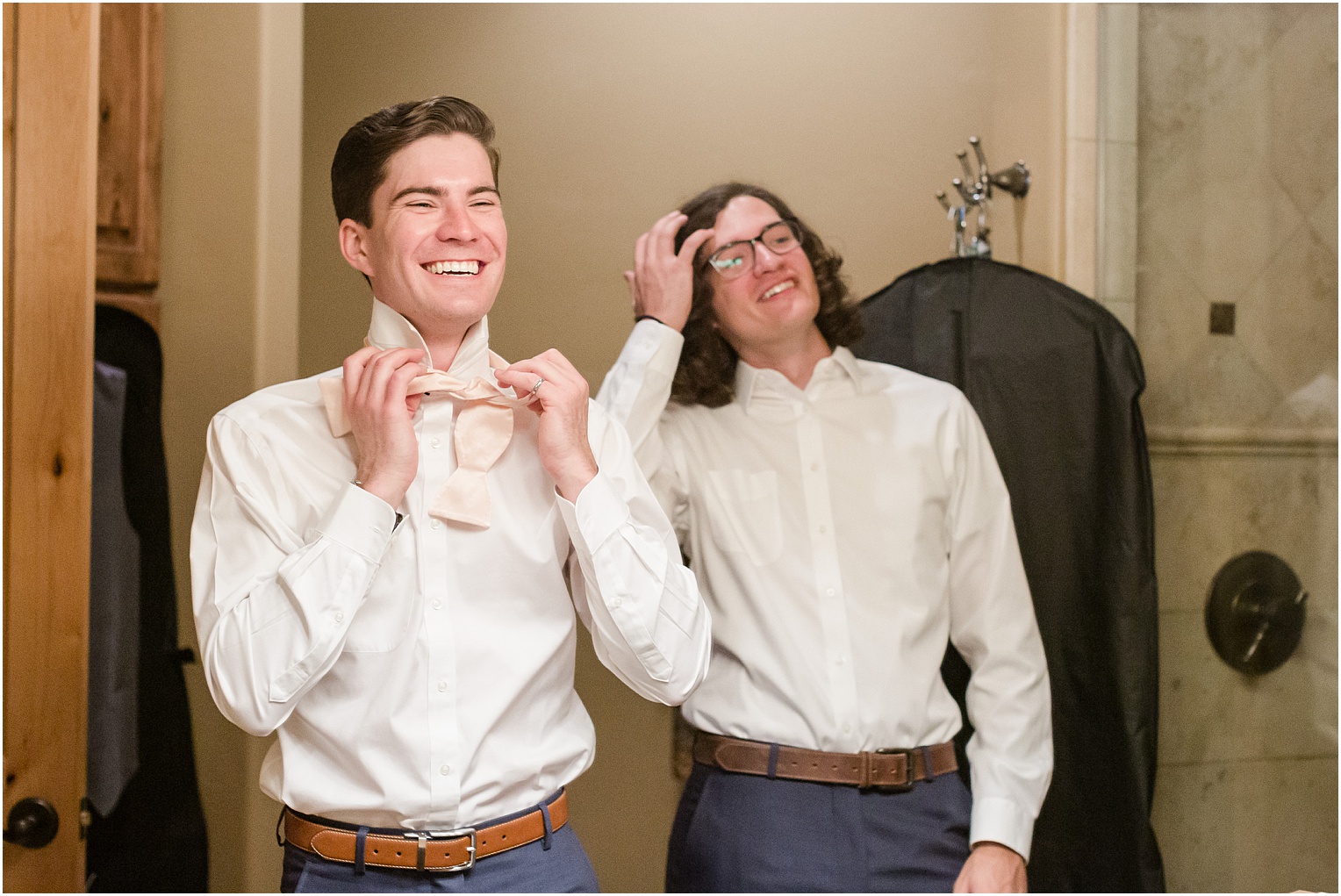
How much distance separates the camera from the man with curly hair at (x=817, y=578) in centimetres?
172

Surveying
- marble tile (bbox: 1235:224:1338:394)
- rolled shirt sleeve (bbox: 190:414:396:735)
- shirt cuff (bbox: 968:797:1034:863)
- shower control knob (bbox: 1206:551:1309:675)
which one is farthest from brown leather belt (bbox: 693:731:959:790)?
marble tile (bbox: 1235:224:1338:394)

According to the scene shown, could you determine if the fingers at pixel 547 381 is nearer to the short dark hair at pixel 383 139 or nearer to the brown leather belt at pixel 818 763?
the short dark hair at pixel 383 139

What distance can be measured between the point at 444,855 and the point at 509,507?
1.38 ft

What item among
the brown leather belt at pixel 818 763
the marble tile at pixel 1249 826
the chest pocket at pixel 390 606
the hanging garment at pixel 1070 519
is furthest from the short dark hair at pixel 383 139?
the marble tile at pixel 1249 826

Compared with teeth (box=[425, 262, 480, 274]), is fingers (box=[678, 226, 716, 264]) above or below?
above

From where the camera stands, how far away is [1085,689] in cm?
198

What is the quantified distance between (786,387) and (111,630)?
3.60 feet

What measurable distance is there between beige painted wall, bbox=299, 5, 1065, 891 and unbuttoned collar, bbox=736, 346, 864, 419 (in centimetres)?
14

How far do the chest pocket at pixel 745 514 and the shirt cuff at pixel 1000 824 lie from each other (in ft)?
1.67

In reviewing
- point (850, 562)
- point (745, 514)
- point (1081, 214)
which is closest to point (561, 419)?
point (745, 514)

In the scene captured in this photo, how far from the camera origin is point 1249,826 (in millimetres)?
2088

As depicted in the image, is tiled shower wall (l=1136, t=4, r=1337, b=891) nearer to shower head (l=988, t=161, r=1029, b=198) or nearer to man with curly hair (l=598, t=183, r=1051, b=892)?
shower head (l=988, t=161, r=1029, b=198)

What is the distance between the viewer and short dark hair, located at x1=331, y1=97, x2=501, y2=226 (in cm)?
149

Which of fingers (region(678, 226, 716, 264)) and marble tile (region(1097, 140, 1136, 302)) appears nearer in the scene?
fingers (region(678, 226, 716, 264))
